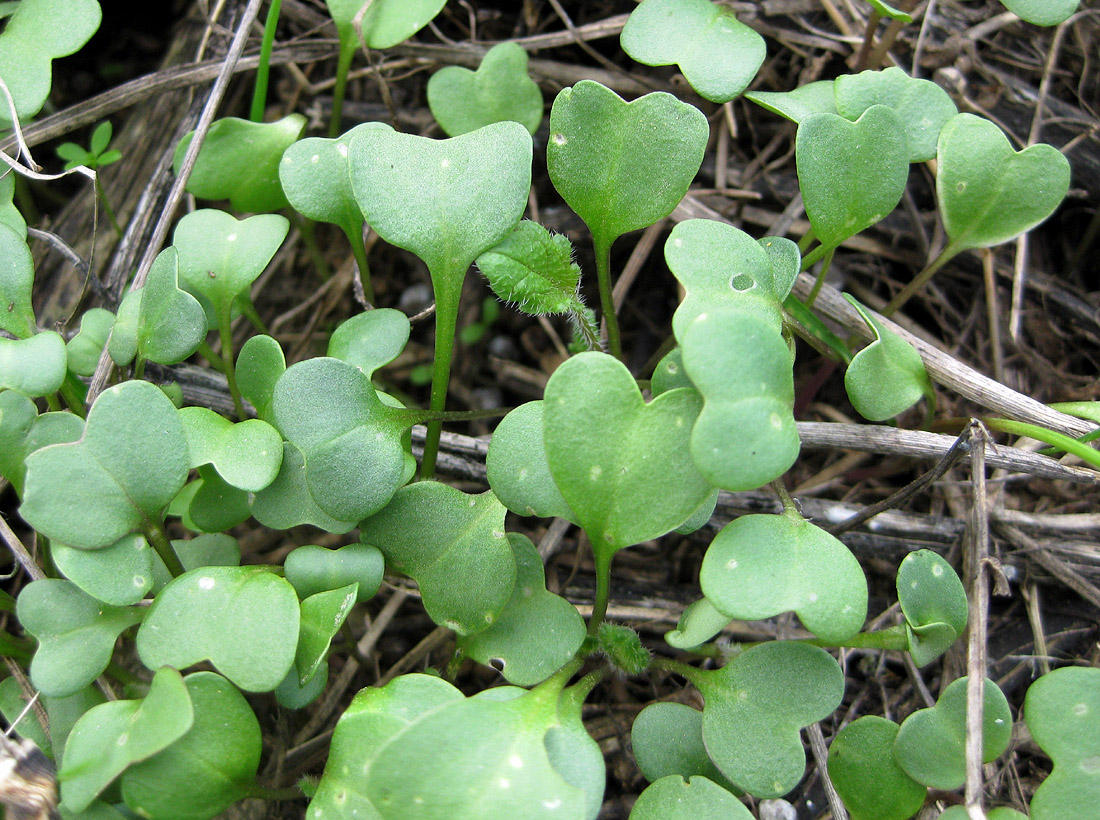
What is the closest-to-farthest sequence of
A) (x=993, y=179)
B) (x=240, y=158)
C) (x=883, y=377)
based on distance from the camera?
1. (x=883, y=377)
2. (x=993, y=179)
3. (x=240, y=158)

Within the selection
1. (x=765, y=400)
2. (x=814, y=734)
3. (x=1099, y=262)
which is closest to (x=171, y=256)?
(x=765, y=400)

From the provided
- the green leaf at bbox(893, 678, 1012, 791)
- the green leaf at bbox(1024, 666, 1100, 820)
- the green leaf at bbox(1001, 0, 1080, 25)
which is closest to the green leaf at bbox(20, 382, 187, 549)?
the green leaf at bbox(893, 678, 1012, 791)

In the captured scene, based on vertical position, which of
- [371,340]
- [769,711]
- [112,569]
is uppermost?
[371,340]

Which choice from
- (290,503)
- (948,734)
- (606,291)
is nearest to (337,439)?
(290,503)

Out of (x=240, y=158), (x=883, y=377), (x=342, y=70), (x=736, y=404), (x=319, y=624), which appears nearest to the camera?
(x=736, y=404)

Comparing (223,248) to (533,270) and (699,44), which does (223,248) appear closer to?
(533,270)

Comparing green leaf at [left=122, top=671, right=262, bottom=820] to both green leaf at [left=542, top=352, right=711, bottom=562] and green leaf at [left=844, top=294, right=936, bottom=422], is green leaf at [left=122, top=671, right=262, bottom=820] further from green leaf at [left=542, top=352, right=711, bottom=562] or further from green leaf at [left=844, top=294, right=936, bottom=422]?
green leaf at [left=844, top=294, right=936, bottom=422]
